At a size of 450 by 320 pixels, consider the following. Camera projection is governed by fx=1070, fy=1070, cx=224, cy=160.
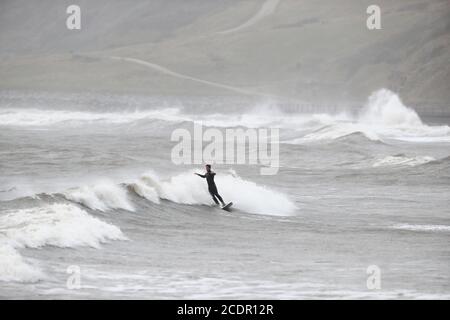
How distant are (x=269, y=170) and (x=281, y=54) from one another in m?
133

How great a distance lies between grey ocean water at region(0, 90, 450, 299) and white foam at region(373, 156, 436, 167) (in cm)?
12

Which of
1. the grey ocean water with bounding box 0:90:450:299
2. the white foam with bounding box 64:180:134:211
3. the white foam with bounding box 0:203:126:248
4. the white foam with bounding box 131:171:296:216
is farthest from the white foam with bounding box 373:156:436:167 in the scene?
the white foam with bounding box 0:203:126:248

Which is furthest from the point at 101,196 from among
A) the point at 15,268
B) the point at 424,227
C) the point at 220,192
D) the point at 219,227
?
the point at 15,268

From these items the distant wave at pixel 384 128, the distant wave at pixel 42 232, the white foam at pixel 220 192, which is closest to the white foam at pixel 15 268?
the distant wave at pixel 42 232

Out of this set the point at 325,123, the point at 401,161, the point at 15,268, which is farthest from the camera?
the point at 325,123

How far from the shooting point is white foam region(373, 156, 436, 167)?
126 feet

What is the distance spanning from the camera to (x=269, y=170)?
36.7 metres

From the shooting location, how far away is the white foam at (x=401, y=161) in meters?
38.6

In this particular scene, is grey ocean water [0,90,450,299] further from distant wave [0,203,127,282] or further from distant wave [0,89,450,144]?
distant wave [0,89,450,144]

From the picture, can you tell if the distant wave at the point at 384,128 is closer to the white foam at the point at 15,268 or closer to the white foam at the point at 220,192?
the white foam at the point at 220,192

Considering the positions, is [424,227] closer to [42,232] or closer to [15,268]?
[42,232]

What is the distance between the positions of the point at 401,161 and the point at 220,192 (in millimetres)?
Result: 13817

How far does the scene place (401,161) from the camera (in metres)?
39.2

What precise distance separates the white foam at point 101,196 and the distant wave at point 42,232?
4.73 ft
